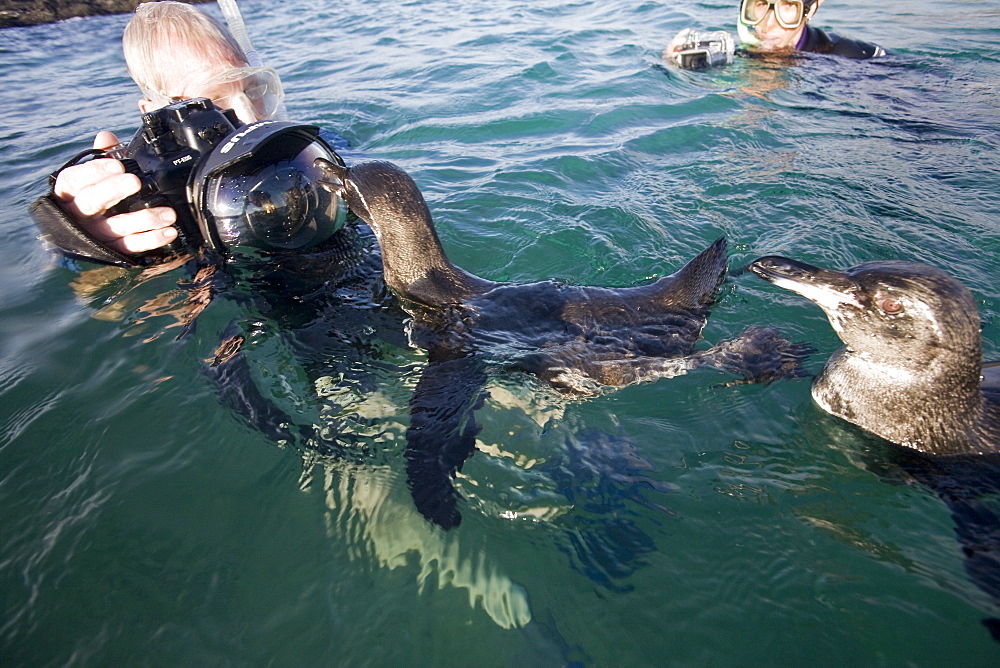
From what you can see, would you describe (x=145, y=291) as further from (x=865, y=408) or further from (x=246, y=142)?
(x=865, y=408)

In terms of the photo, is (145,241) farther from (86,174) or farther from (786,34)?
(786,34)

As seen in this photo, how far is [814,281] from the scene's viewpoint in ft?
10.2

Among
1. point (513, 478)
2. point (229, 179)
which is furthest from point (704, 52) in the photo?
point (513, 478)

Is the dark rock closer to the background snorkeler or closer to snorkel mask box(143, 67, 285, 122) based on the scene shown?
snorkel mask box(143, 67, 285, 122)

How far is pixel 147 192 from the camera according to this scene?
3.58m

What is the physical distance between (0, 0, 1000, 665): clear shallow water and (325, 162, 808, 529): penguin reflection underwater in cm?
15

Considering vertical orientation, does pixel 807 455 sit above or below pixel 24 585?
below

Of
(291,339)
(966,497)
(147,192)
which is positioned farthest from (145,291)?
(966,497)

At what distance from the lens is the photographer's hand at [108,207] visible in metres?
3.47

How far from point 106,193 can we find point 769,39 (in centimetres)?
1107

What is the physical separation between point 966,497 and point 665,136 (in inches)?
230

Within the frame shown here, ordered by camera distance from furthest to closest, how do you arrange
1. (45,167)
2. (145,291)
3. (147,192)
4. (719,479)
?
(45,167)
(145,291)
(147,192)
(719,479)

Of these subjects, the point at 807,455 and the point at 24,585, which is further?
the point at 807,455

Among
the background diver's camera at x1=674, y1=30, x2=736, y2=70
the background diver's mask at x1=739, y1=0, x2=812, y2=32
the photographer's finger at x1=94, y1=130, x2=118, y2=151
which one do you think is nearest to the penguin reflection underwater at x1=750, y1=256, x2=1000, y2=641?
the photographer's finger at x1=94, y1=130, x2=118, y2=151
